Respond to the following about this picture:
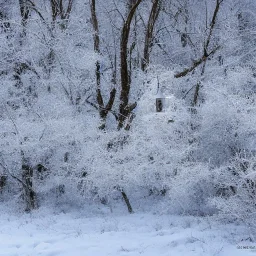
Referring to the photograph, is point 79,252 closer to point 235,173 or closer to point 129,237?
point 129,237

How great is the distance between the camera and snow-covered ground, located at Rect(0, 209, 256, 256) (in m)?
7.49

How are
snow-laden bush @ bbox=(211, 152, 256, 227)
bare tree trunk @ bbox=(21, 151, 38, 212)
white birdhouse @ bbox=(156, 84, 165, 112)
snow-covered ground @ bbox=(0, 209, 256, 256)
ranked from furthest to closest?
bare tree trunk @ bbox=(21, 151, 38, 212) → white birdhouse @ bbox=(156, 84, 165, 112) → snow-laden bush @ bbox=(211, 152, 256, 227) → snow-covered ground @ bbox=(0, 209, 256, 256)

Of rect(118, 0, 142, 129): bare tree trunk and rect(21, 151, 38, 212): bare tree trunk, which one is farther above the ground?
rect(118, 0, 142, 129): bare tree trunk

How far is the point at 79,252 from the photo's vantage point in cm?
740

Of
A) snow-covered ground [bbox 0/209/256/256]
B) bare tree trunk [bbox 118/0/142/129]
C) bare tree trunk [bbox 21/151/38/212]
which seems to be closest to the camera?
snow-covered ground [bbox 0/209/256/256]

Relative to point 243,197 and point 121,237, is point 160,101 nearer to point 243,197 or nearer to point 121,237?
point 243,197

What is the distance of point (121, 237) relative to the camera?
8.57 meters

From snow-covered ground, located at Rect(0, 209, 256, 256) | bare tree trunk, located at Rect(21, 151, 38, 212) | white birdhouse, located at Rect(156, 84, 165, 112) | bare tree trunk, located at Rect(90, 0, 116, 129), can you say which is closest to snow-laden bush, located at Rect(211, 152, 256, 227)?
snow-covered ground, located at Rect(0, 209, 256, 256)

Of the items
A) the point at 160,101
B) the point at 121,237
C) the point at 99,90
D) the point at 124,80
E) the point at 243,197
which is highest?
the point at 124,80

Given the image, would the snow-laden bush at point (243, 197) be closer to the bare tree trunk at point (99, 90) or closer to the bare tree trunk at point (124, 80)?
the bare tree trunk at point (124, 80)

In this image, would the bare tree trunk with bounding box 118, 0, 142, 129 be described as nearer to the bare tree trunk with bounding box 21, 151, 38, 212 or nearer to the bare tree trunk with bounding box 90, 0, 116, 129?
the bare tree trunk with bounding box 90, 0, 116, 129

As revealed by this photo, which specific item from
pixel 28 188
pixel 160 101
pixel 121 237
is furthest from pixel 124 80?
pixel 121 237

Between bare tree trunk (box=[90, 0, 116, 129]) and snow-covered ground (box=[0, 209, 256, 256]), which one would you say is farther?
bare tree trunk (box=[90, 0, 116, 129])

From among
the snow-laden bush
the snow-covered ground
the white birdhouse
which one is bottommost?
the snow-covered ground
